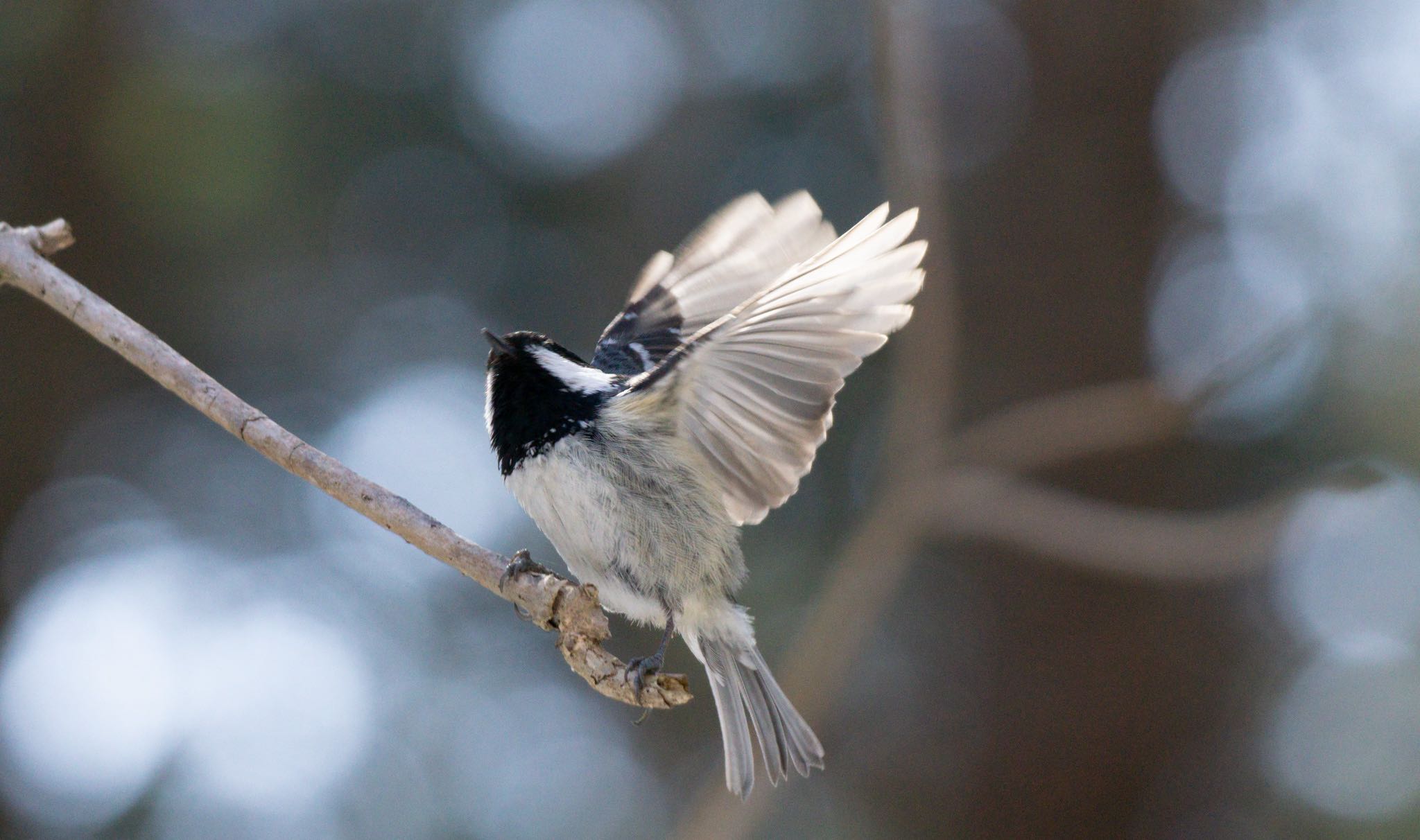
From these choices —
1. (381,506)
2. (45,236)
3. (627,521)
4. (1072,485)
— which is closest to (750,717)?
(627,521)

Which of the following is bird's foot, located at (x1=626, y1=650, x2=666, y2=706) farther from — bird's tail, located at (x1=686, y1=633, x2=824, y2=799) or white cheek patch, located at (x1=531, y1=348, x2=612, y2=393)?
white cheek patch, located at (x1=531, y1=348, x2=612, y2=393)

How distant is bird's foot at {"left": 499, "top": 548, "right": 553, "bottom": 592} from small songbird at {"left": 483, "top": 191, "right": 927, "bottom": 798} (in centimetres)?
2

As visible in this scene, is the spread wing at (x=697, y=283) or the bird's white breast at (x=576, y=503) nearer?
the bird's white breast at (x=576, y=503)

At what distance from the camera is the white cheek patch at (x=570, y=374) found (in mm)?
2623

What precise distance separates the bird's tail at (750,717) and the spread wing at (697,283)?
80cm

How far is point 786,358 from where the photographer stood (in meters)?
2.21

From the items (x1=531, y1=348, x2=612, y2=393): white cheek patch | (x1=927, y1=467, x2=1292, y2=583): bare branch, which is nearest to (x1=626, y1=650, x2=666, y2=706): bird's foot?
(x1=531, y1=348, x2=612, y2=393): white cheek patch

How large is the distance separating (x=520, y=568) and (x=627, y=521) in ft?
1.29

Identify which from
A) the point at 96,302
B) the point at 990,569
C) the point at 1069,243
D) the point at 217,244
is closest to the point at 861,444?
the point at 990,569

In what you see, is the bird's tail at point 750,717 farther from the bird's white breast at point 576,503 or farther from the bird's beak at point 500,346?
the bird's beak at point 500,346

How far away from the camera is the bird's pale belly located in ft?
8.02

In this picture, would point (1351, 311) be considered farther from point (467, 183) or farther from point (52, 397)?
point (52, 397)

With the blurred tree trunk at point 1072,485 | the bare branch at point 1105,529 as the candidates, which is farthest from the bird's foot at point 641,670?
the blurred tree trunk at point 1072,485

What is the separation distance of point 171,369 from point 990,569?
352 cm
